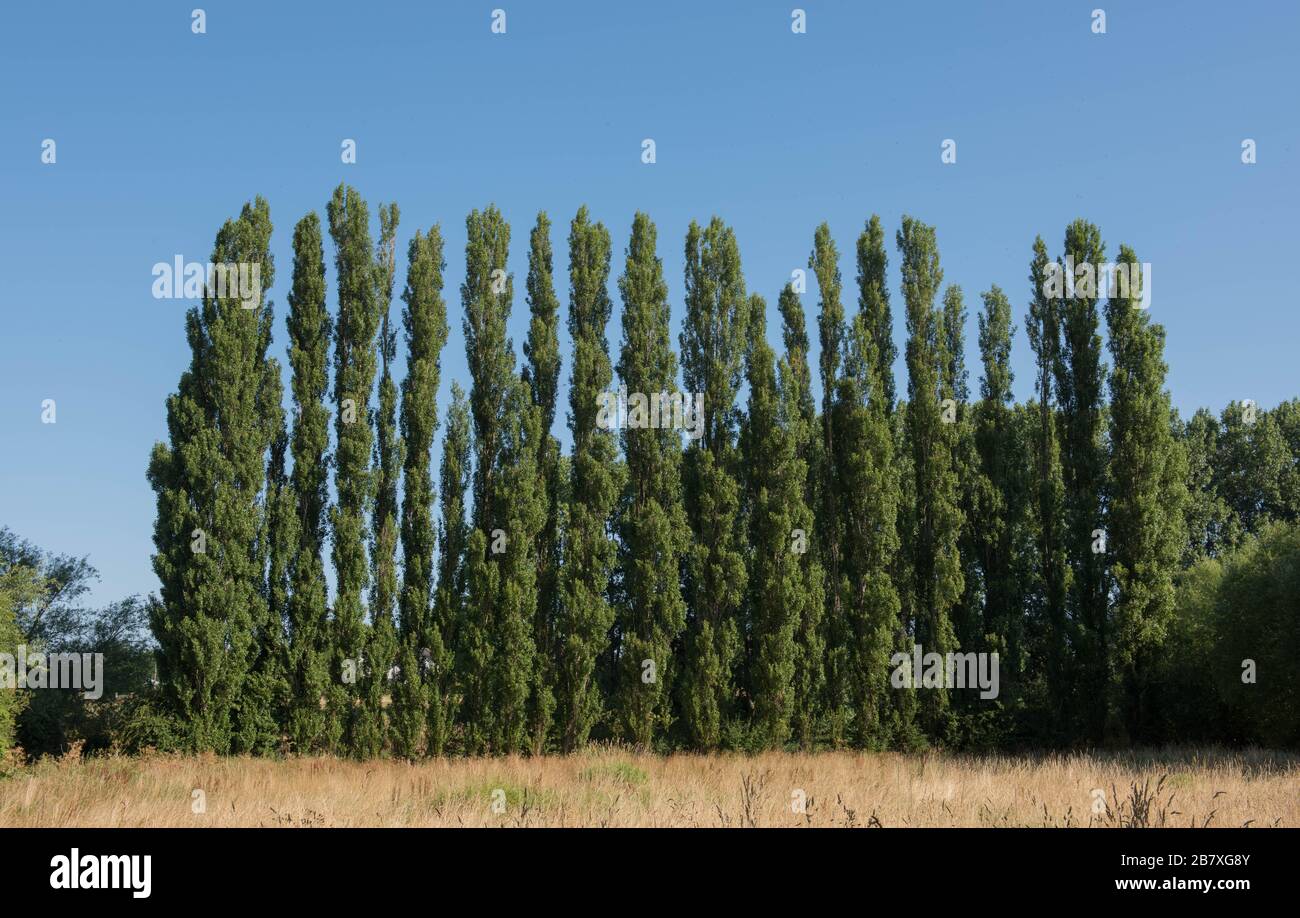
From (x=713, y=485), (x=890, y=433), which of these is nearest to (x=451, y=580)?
(x=713, y=485)

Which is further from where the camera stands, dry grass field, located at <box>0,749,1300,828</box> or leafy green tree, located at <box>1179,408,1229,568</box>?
leafy green tree, located at <box>1179,408,1229,568</box>

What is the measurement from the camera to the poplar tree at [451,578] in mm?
29625

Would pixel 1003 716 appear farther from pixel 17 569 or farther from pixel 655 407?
pixel 17 569

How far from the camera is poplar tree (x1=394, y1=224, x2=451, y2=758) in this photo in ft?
96.5

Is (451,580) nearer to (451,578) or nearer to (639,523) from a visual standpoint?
(451,578)

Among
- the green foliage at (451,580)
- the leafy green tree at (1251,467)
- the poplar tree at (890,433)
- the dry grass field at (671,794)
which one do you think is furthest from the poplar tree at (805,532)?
the leafy green tree at (1251,467)

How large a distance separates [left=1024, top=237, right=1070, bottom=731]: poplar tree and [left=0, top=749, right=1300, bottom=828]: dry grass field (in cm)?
688

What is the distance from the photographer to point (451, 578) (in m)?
31.5

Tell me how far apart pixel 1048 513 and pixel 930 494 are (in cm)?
444

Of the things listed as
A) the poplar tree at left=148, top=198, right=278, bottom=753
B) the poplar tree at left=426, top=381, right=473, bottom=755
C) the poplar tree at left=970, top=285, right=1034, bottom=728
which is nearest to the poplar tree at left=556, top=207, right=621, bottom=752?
the poplar tree at left=426, top=381, right=473, bottom=755

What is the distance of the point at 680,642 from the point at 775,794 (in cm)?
1628

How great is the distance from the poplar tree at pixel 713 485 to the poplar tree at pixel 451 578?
7.03m

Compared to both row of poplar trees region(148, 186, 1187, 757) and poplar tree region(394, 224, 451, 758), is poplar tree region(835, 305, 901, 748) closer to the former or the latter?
row of poplar trees region(148, 186, 1187, 757)

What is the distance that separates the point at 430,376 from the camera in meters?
32.8
